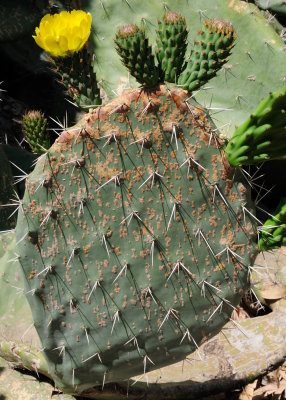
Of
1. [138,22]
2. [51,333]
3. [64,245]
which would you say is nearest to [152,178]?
[64,245]

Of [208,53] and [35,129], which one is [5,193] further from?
[208,53]

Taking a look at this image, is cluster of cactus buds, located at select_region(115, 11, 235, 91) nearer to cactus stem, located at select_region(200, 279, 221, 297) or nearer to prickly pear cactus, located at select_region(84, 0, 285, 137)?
cactus stem, located at select_region(200, 279, 221, 297)

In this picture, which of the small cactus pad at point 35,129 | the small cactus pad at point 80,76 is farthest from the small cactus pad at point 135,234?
the small cactus pad at point 35,129

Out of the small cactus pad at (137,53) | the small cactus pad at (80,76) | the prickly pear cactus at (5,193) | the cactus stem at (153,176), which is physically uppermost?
the small cactus pad at (137,53)

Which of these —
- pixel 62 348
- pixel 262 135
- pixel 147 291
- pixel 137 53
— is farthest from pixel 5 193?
pixel 262 135

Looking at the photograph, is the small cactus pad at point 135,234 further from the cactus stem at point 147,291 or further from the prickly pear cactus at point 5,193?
the prickly pear cactus at point 5,193
